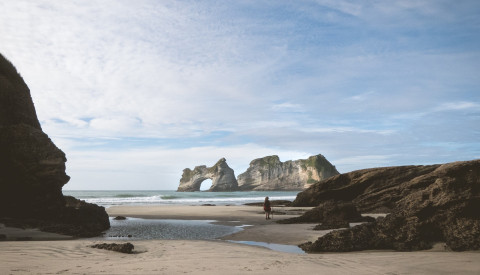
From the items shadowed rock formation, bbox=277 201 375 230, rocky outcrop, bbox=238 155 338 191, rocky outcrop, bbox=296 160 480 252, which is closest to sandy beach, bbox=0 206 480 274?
rocky outcrop, bbox=296 160 480 252

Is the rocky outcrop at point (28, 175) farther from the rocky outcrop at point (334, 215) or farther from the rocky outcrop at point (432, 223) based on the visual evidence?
the rocky outcrop at point (432, 223)

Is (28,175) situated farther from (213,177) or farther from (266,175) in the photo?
(266,175)

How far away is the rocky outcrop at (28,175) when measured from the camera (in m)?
12.8

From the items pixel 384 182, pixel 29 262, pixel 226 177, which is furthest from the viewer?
pixel 226 177

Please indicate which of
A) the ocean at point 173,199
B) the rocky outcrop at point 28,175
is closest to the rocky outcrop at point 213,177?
the ocean at point 173,199

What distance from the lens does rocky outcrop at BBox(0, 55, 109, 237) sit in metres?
12.8

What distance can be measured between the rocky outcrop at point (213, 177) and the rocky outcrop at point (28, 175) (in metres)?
110

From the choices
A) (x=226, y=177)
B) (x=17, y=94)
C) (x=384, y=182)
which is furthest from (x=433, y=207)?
(x=226, y=177)

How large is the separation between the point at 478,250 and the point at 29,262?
9.90 metres

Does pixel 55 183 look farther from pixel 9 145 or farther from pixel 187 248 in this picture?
pixel 187 248

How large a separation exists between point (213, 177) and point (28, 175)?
11506 cm

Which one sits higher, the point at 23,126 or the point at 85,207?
the point at 23,126

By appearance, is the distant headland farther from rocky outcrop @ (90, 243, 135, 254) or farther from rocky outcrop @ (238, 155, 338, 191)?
rocky outcrop @ (90, 243, 135, 254)

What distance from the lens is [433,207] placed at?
8.34m
